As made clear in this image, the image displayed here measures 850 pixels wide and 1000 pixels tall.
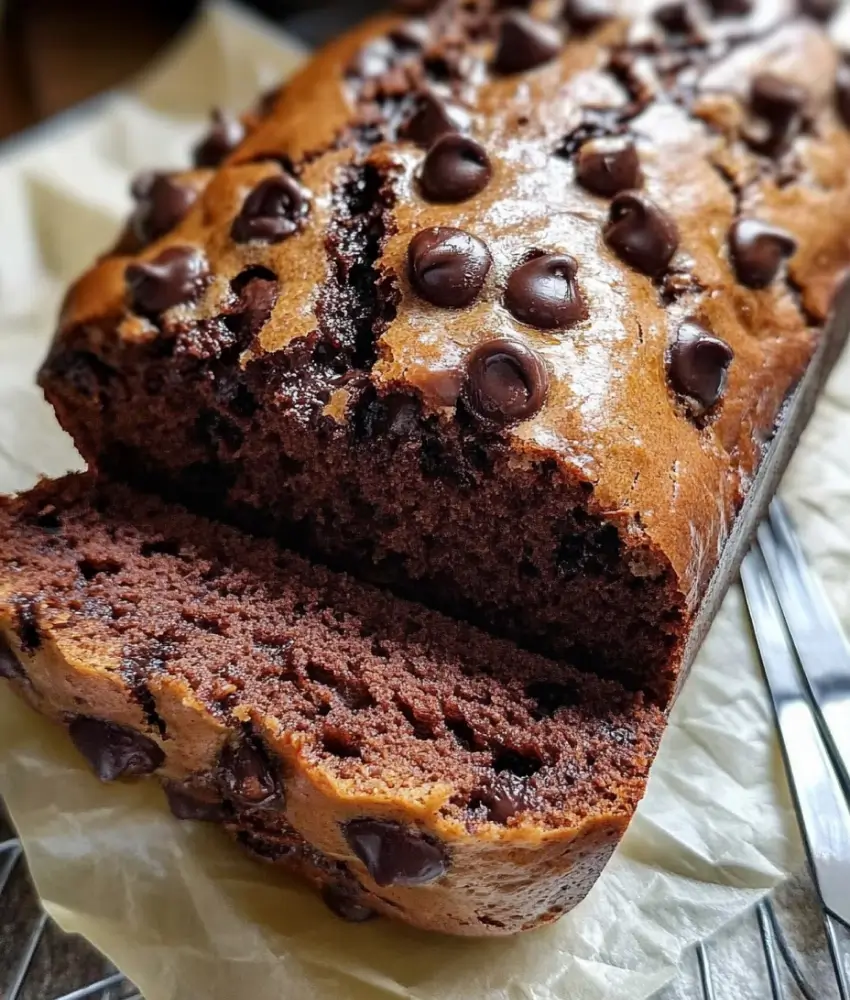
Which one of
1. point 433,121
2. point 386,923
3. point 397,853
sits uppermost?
point 433,121

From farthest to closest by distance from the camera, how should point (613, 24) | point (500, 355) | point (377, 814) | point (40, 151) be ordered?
1. point (40, 151)
2. point (613, 24)
3. point (500, 355)
4. point (377, 814)

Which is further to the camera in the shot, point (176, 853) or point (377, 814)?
point (176, 853)

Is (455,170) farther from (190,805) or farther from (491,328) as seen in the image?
(190,805)

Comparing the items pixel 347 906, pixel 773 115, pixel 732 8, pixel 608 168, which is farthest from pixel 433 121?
pixel 347 906

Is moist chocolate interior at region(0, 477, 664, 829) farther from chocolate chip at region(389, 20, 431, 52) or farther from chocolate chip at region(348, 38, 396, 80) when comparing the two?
chocolate chip at region(389, 20, 431, 52)

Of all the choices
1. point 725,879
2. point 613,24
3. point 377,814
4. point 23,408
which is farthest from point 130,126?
point 725,879

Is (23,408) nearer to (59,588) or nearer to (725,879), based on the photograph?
(59,588)
